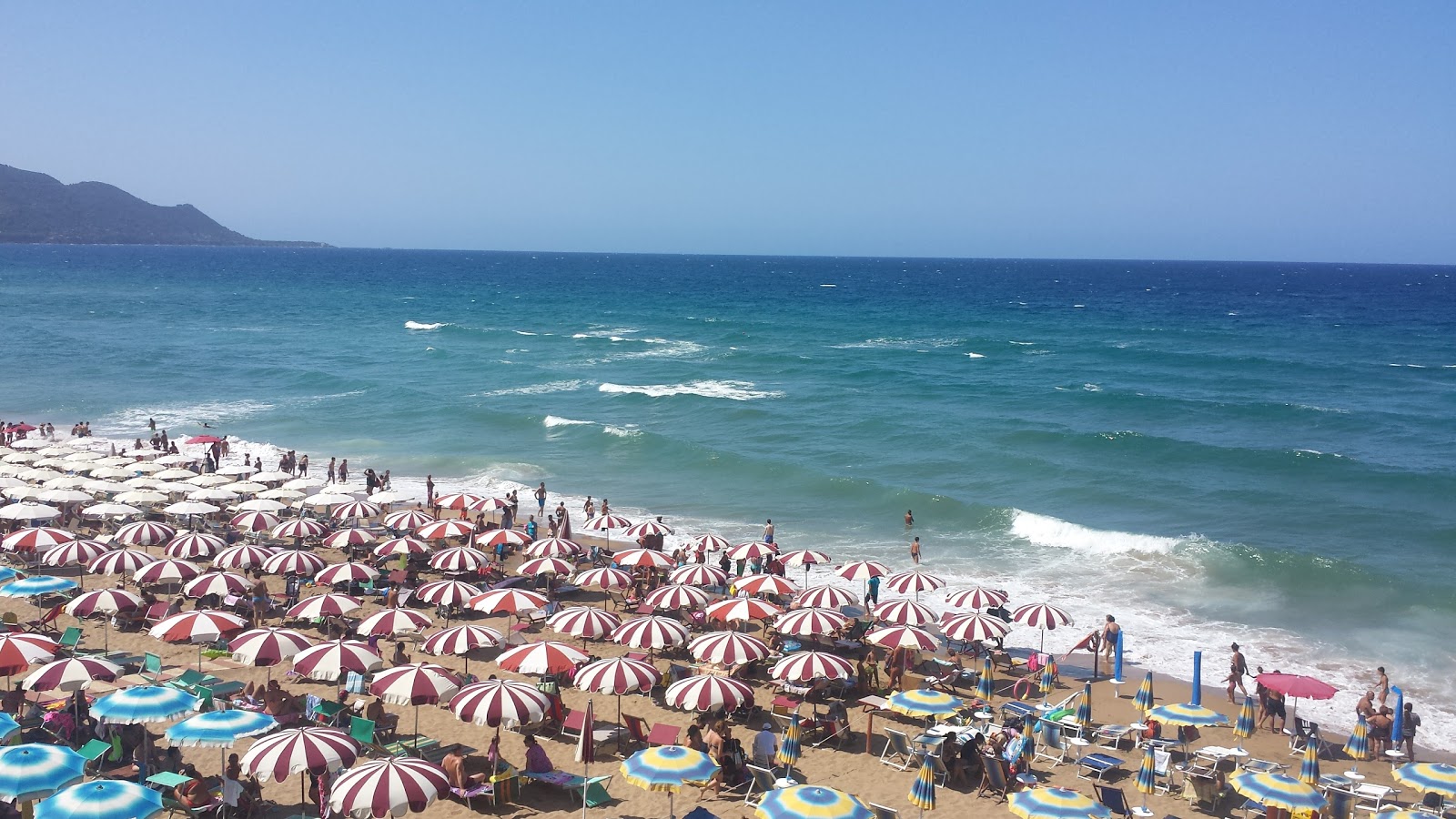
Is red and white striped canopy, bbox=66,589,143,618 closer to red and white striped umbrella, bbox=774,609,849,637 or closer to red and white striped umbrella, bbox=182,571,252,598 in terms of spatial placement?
red and white striped umbrella, bbox=182,571,252,598

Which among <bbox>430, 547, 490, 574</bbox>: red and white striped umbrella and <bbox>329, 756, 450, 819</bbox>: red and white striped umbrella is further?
<bbox>430, 547, 490, 574</bbox>: red and white striped umbrella

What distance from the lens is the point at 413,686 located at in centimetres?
1302

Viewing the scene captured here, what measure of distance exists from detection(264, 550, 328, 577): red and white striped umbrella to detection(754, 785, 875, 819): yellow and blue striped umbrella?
12385 millimetres

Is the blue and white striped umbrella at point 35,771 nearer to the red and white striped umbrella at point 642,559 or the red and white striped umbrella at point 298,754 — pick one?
the red and white striped umbrella at point 298,754

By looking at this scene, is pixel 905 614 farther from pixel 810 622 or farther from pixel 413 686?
pixel 413 686

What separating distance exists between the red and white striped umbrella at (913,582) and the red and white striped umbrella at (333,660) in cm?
995

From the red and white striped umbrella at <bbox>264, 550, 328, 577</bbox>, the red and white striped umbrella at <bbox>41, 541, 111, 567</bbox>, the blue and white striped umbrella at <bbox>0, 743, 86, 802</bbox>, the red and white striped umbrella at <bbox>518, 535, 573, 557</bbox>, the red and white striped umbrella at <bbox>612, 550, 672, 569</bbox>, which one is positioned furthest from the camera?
the red and white striped umbrella at <bbox>518, 535, 573, 557</bbox>

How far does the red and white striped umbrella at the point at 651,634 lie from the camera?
628 inches

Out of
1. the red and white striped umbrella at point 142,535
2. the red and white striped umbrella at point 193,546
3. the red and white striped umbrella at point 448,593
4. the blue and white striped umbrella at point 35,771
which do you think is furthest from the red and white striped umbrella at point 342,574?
the blue and white striped umbrella at point 35,771

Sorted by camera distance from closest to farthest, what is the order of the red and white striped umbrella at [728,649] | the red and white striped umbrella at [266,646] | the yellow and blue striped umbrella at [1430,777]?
the yellow and blue striped umbrella at [1430,777]
the red and white striped umbrella at [266,646]
the red and white striped umbrella at [728,649]

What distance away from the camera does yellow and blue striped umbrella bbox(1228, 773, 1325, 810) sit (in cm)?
1227

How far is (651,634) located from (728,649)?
1234mm

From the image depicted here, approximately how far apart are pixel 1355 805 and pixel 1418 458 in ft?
87.3

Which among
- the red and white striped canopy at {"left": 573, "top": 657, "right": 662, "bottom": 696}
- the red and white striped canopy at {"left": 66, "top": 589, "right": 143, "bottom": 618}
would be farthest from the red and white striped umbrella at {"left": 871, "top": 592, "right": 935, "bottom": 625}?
the red and white striped canopy at {"left": 66, "top": 589, "right": 143, "bottom": 618}
